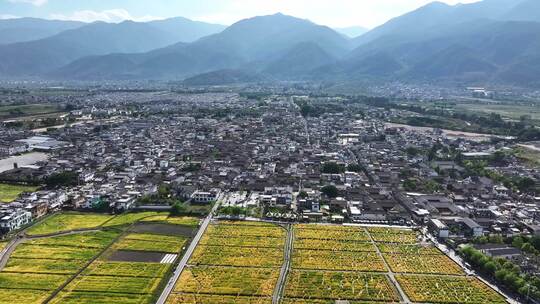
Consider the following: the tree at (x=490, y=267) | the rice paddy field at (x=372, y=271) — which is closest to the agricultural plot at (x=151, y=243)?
the rice paddy field at (x=372, y=271)

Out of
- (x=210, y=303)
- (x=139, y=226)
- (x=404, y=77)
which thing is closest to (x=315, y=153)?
(x=139, y=226)

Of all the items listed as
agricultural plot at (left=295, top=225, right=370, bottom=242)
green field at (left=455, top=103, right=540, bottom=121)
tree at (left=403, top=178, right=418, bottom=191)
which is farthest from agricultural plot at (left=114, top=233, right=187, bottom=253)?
green field at (left=455, top=103, right=540, bottom=121)

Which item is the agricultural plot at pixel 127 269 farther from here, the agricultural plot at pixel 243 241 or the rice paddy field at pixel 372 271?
the rice paddy field at pixel 372 271

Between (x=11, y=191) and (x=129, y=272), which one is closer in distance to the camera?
(x=129, y=272)

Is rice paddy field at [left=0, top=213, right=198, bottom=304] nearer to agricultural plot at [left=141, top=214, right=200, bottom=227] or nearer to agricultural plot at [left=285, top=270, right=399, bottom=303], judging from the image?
agricultural plot at [left=141, top=214, right=200, bottom=227]

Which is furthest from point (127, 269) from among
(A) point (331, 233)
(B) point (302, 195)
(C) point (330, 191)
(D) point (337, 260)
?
(C) point (330, 191)

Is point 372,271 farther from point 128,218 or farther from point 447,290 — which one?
point 128,218

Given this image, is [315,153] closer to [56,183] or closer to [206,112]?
[56,183]
